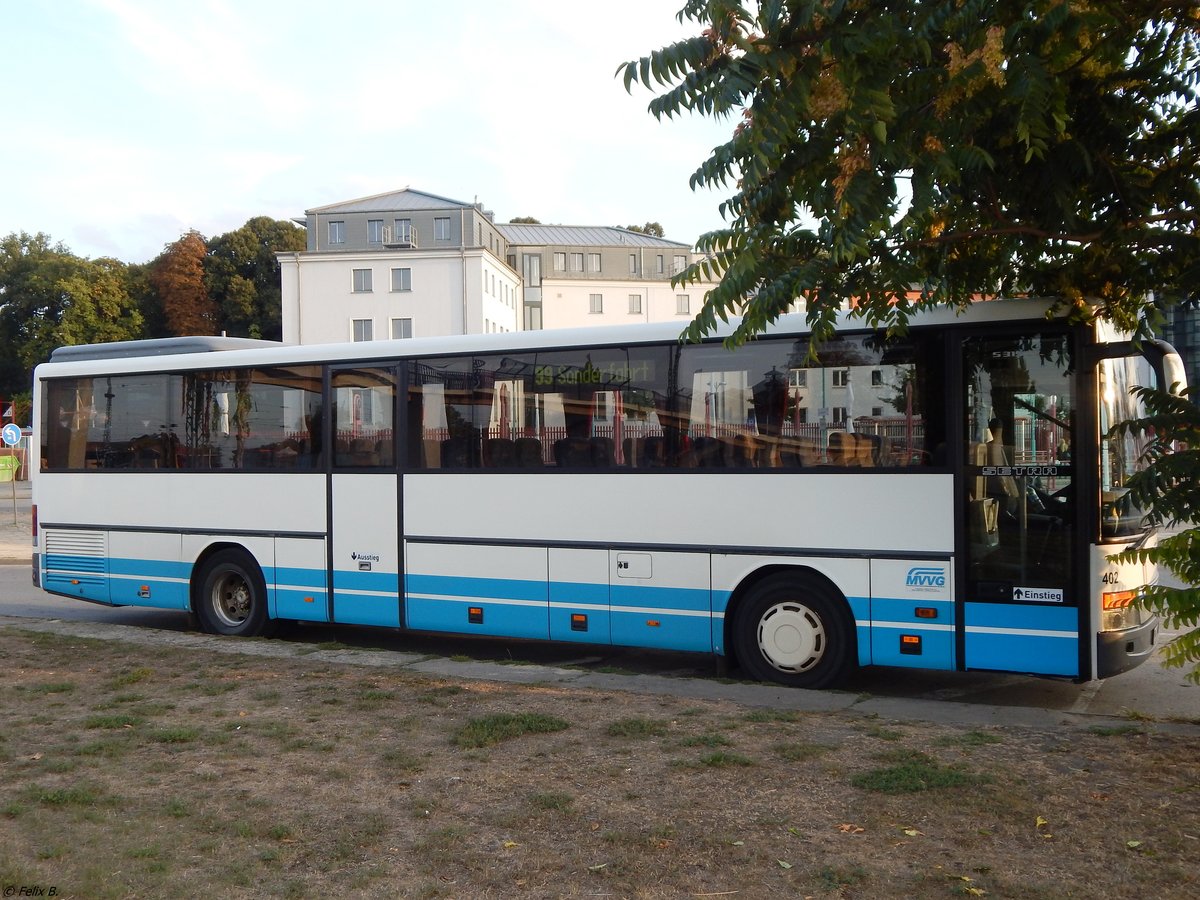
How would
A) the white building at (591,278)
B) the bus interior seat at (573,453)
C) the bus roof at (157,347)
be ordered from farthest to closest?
the white building at (591,278) < the bus roof at (157,347) < the bus interior seat at (573,453)

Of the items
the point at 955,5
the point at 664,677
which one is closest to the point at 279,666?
the point at 664,677

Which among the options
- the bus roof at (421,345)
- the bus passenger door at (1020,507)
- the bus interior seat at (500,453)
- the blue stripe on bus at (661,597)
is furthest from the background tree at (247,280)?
the bus passenger door at (1020,507)

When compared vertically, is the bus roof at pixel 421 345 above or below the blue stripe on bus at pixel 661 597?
above

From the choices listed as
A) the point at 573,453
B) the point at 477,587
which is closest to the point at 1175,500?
the point at 573,453

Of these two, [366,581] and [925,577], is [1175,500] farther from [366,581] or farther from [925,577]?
[366,581]

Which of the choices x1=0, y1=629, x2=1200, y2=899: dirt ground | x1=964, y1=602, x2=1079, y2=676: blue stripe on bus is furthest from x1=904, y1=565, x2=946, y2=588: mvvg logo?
x1=0, y1=629, x2=1200, y2=899: dirt ground

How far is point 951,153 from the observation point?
604cm

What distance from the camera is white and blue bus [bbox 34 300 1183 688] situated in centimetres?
854

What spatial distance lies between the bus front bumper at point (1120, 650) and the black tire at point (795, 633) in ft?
5.92

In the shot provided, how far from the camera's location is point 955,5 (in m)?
5.68

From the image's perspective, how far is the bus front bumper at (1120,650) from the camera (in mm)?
8344

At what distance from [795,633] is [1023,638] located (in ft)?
5.87

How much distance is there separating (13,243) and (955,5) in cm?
9811

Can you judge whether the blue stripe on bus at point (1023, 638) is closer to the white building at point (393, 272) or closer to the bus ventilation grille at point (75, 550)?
the bus ventilation grille at point (75, 550)
